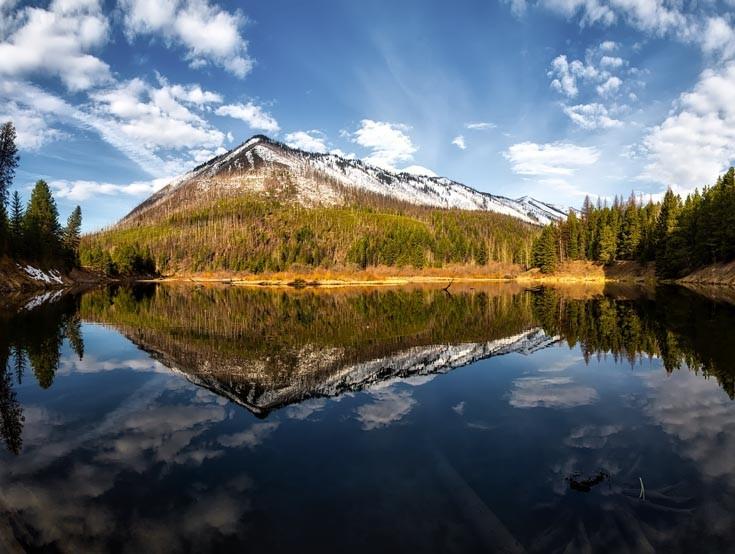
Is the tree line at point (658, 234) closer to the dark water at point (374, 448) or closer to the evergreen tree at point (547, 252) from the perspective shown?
the evergreen tree at point (547, 252)

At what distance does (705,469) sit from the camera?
9492 millimetres

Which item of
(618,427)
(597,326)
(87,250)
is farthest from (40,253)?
(618,427)

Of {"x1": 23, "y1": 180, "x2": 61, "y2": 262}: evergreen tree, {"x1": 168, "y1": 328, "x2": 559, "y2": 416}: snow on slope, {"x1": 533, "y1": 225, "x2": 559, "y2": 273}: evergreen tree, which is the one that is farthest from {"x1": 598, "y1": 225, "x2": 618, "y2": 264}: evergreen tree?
{"x1": 23, "y1": 180, "x2": 61, "y2": 262}: evergreen tree

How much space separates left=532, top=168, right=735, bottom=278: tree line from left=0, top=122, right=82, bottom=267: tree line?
360 ft

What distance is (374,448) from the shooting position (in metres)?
11.2

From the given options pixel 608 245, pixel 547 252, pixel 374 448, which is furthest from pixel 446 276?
pixel 374 448

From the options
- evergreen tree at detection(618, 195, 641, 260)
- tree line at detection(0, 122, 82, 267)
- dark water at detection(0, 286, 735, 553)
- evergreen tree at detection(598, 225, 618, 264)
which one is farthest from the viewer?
evergreen tree at detection(598, 225, 618, 264)

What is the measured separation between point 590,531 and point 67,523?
899 centimetres

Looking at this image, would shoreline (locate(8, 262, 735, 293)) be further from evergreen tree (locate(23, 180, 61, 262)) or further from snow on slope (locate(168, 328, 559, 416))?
snow on slope (locate(168, 328, 559, 416))

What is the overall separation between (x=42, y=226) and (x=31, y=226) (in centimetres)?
578

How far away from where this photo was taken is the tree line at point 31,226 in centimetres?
6906

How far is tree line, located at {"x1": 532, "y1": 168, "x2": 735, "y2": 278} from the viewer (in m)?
73.6

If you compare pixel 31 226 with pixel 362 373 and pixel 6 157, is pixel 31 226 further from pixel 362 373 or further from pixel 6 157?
pixel 362 373

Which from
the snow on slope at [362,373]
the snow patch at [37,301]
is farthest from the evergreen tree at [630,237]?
the snow patch at [37,301]
